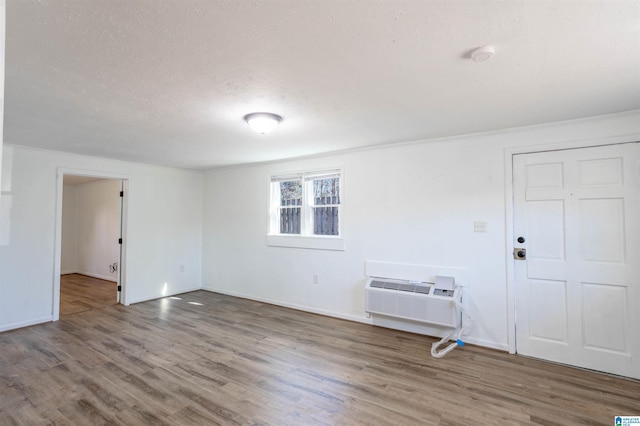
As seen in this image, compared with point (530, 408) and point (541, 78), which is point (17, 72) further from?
point (530, 408)

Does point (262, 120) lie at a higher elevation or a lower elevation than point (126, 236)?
higher

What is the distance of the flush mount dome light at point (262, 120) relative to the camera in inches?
113

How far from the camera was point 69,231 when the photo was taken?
7938mm

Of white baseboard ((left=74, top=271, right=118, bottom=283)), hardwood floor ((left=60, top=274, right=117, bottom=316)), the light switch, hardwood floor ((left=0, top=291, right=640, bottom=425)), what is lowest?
hardwood floor ((left=0, top=291, right=640, bottom=425))

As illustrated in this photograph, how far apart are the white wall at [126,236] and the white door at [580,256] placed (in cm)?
535

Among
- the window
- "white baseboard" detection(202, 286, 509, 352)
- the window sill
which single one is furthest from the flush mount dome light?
"white baseboard" detection(202, 286, 509, 352)

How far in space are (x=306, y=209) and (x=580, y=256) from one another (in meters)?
3.34

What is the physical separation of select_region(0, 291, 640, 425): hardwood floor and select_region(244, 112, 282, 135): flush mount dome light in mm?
2251

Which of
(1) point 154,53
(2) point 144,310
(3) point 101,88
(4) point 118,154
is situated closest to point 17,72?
Answer: (3) point 101,88

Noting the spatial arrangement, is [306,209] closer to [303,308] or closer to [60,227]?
[303,308]

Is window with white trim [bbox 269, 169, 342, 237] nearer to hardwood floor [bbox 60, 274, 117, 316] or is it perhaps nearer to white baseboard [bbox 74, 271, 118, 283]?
hardwood floor [bbox 60, 274, 117, 316]

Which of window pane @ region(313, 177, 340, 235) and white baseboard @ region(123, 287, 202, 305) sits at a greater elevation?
window pane @ region(313, 177, 340, 235)

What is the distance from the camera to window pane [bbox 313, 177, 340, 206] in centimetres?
468

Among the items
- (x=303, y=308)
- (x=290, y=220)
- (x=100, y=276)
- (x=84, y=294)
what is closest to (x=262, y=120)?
(x=290, y=220)
